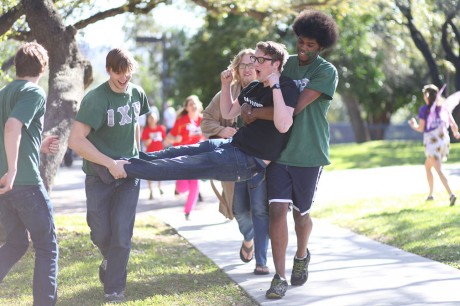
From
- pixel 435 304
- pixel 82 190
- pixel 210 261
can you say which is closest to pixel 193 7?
pixel 82 190

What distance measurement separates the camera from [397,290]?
640cm

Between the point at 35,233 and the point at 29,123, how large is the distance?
29.4 inches

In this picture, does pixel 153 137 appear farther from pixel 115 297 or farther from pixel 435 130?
pixel 115 297

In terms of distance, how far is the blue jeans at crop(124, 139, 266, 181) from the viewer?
5785 millimetres

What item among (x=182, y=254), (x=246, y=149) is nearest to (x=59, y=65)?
(x=182, y=254)

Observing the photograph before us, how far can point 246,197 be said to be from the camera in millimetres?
7398

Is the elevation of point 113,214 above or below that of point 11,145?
below

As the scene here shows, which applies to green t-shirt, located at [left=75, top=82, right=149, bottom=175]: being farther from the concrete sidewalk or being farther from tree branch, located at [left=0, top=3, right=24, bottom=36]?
tree branch, located at [left=0, top=3, right=24, bottom=36]

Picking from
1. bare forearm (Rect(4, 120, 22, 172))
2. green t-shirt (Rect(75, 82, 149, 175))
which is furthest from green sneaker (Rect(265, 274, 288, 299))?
bare forearm (Rect(4, 120, 22, 172))

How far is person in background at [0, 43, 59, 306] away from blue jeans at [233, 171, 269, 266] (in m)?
1.87

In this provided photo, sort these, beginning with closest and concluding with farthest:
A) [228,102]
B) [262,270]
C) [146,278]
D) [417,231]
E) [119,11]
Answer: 1. [228,102]
2. [262,270]
3. [146,278]
4. [417,231]
5. [119,11]

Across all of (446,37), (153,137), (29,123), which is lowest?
(153,137)

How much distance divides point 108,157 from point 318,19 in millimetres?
1857

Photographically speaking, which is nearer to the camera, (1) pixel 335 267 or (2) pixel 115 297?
(2) pixel 115 297
